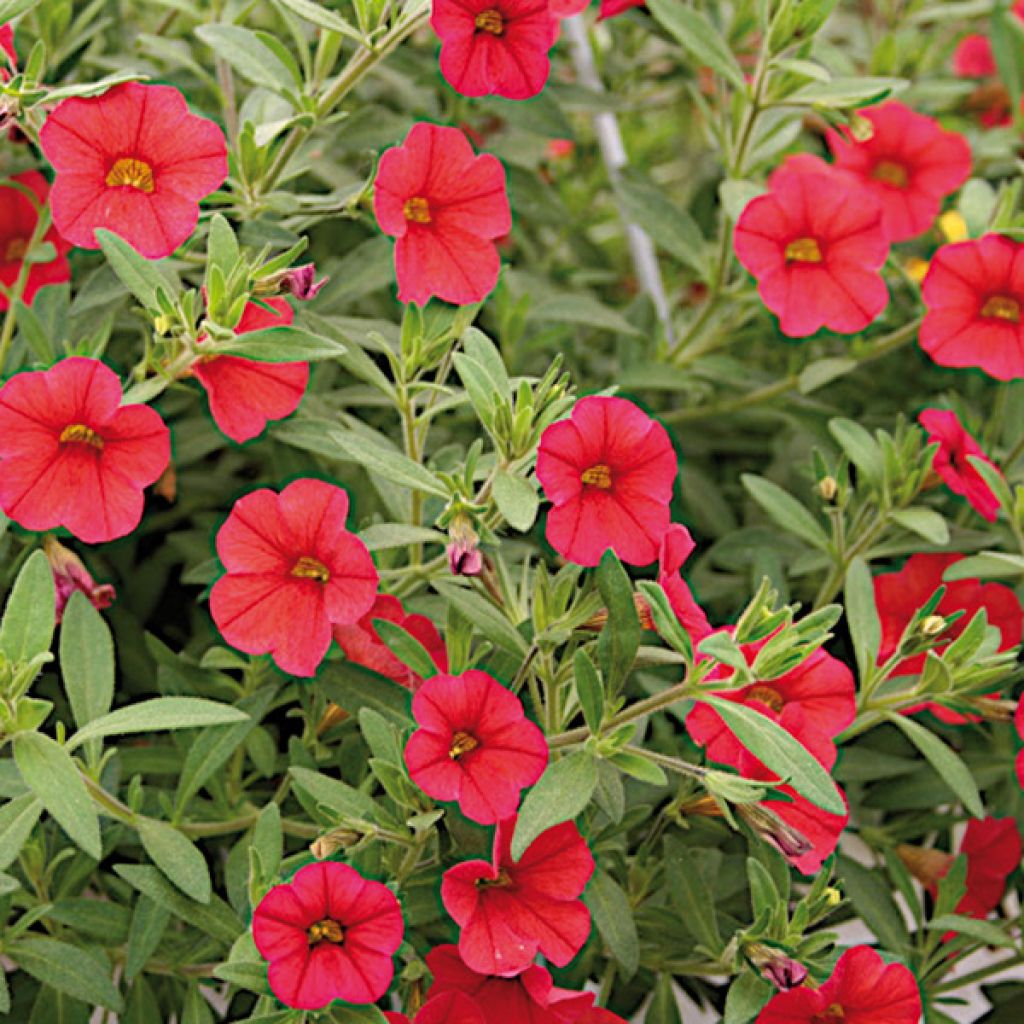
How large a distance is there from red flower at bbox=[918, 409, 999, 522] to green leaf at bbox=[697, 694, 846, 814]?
1.14 ft

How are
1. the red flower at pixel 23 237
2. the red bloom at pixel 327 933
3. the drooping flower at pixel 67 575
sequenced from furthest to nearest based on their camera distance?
1. the red flower at pixel 23 237
2. the drooping flower at pixel 67 575
3. the red bloom at pixel 327 933

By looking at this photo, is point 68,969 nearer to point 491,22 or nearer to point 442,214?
point 442,214

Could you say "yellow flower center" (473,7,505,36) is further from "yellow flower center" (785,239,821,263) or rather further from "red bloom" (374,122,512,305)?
"yellow flower center" (785,239,821,263)

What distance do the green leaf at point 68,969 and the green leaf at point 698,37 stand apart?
2.74 feet

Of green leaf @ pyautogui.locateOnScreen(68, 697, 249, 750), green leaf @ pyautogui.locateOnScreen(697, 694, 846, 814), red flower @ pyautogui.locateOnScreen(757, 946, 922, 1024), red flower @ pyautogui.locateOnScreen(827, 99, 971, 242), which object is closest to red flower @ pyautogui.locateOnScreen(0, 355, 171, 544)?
green leaf @ pyautogui.locateOnScreen(68, 697, 249, 750)

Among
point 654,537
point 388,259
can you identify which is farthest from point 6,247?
point 654,537

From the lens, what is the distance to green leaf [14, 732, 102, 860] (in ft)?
2.50

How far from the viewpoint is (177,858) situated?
901 millimetres

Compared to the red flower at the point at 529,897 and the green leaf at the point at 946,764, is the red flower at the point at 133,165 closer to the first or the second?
the red flower at the point at 529,897

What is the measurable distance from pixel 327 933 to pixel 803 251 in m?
0.67

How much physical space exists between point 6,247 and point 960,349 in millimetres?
777

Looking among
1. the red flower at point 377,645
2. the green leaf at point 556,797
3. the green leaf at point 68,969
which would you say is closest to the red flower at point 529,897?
the green leaf at point 556,797

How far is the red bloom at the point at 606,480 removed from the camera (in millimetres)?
781

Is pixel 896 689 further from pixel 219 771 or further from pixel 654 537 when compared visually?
pixel 219 771
